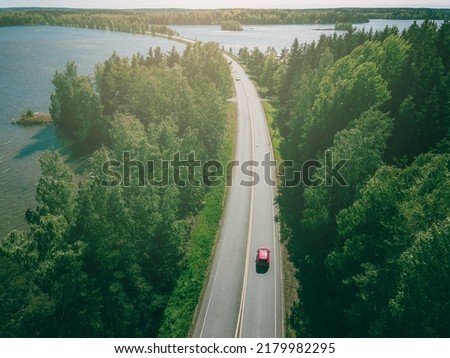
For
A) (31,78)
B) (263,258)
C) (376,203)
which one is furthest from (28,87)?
(376,203)

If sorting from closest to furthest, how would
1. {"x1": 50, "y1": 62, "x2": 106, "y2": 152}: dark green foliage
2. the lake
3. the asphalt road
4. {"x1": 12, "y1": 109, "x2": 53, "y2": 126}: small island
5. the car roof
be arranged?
1. the asphalt road
2. the car roof
3. the lake
4. {"x1": 50, "y1": 62, "x2": 106, "y2": 152}: dark green foliage
5. {"x1": 12, "y1": 109, "x2": 53, "y2": 126}: small island

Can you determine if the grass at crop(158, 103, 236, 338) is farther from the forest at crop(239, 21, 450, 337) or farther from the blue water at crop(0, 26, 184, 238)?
the blue water at crop(0, 26, 184, 238)

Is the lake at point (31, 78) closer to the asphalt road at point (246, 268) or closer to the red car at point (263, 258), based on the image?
the asphalt road at point (246, 268)

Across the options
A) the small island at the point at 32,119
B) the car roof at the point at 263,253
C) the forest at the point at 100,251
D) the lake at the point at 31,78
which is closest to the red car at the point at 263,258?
the car roof at the point at 263,253

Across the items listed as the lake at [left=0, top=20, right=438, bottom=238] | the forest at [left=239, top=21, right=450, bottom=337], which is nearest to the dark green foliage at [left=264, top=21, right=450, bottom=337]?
the forest at [left=239, top=21, right=450, bottom=337]

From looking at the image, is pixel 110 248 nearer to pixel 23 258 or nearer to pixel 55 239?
pixel 55 239

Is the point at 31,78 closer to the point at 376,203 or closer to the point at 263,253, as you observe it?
the point at 263,253
